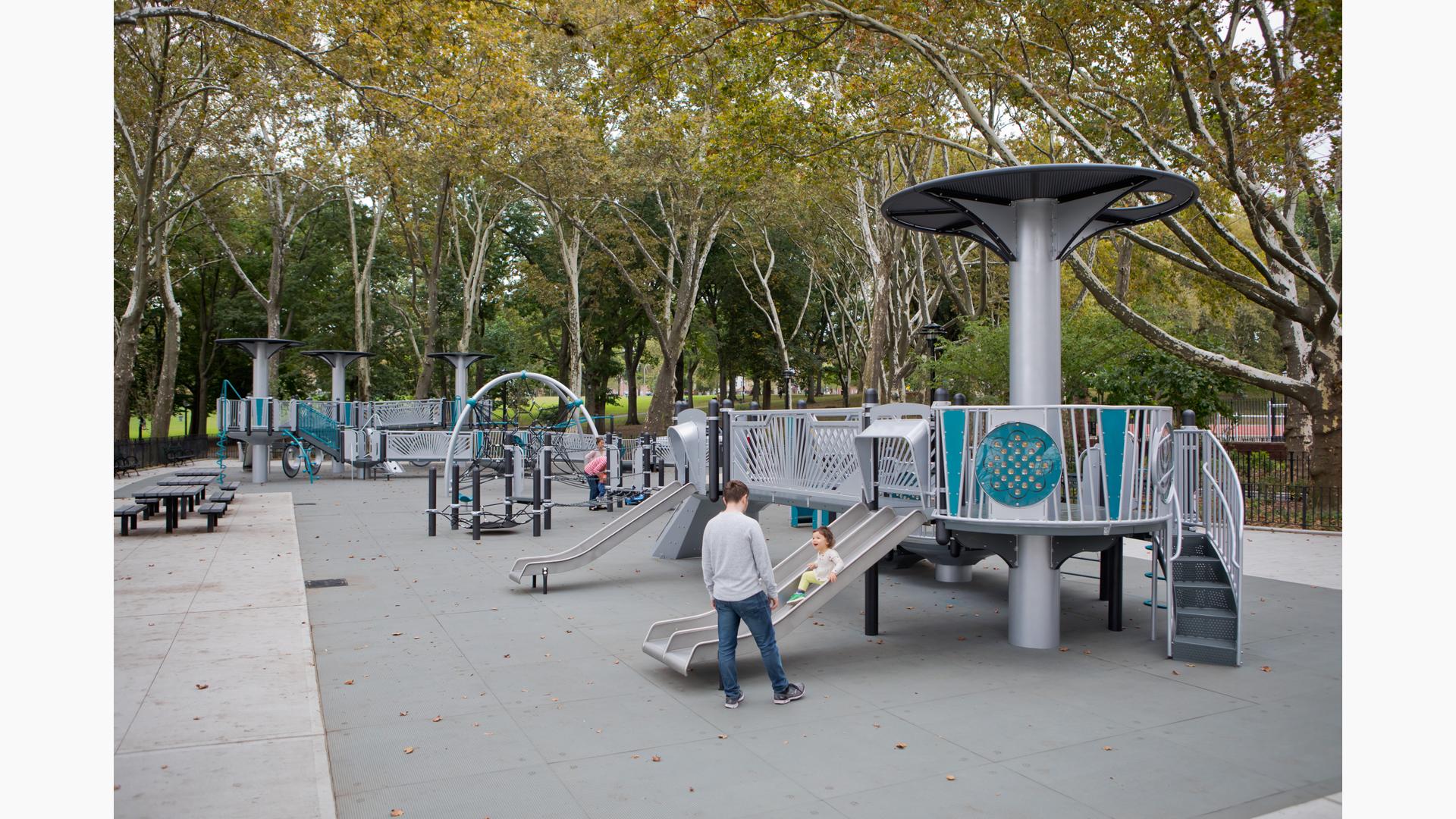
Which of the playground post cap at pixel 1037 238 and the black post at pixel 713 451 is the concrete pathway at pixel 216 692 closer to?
the black post at pixel 713 451

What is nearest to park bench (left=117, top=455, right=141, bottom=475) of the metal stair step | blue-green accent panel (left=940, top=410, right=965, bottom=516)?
blue-green accent panel (left=940, top=410, right=965, bottom=516)

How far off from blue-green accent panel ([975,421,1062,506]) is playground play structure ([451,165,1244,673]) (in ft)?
0.05

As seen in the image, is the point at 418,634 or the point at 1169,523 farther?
the point at 418,634

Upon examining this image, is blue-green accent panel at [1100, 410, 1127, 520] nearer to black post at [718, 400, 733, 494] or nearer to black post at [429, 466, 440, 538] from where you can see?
black post at [718, 400, 733, 494]

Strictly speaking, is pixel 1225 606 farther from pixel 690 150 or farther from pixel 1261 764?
pixel 690 150

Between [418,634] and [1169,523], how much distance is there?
712 cm

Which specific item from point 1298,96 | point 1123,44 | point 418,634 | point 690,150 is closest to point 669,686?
point 418,634

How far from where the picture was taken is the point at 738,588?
23.2 ft

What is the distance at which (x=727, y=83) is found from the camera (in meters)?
19.1

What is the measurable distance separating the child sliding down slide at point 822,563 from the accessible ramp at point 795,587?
114mm

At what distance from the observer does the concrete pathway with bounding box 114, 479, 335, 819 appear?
5.46m

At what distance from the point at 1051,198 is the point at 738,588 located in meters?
5.09

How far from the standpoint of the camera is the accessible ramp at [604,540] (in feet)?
38.7

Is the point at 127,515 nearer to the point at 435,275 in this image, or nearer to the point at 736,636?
the point at 736,636
